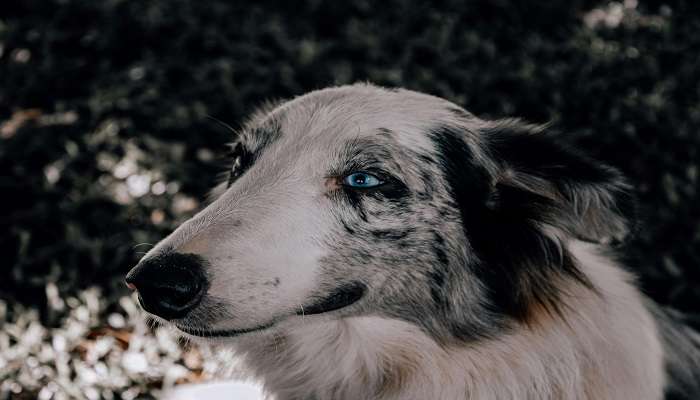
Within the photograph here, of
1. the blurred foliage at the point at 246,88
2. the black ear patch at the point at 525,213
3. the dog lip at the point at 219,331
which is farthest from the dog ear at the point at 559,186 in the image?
the blurred foliage at the point at 246,88

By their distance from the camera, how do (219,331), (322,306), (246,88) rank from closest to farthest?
(219,331), (322,306), (246,88)

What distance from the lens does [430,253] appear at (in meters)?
2.09

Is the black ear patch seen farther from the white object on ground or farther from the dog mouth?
the white object on ground

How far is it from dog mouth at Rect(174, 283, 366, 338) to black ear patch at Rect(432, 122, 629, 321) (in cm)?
42

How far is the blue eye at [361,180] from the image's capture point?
2.07 metres

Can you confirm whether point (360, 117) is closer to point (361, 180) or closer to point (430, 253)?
point (361, 180)

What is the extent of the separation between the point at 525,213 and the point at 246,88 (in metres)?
3.53

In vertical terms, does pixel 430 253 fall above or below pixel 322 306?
→ above

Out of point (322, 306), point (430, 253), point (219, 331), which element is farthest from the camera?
point (430, 253)

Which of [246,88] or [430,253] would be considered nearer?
[430,253]

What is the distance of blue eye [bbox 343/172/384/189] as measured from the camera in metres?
2.07

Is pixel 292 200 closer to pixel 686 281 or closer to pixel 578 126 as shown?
Answer: pixel 686 281

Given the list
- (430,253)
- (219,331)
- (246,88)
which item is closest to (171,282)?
(219,331)

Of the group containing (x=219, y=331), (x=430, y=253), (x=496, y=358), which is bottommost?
(x=219, y=331)
